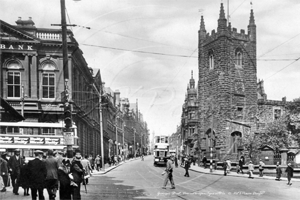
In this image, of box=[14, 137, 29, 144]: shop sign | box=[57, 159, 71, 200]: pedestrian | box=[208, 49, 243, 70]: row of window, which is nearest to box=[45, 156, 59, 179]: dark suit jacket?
box=[57, 159, 71, 200]: pedestrian

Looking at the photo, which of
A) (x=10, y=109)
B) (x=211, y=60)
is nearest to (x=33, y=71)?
(x=10, y=109)

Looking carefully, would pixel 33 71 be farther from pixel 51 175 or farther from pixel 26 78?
pixel 51 175

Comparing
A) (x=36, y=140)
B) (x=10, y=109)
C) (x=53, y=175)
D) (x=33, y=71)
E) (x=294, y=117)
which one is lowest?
(x=53, y=175)

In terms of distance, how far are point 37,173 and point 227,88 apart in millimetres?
43136

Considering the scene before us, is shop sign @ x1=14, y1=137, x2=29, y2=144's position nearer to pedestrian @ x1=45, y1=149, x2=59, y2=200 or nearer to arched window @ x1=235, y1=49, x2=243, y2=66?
pedestrian @ x1=45, y1=149, x2=59, y2=200

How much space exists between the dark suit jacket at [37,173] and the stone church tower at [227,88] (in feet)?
134

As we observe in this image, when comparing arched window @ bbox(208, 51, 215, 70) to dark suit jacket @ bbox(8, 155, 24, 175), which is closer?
dark suit jacket @ bbox(8, 155, 24, 175)

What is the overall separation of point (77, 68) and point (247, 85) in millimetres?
24792

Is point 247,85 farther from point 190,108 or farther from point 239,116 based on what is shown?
point 190,108

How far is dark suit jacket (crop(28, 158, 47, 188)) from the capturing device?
41.3ft

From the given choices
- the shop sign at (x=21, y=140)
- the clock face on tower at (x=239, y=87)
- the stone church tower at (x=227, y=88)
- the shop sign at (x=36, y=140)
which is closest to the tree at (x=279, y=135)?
the stone church tower at (x=227, y=88)

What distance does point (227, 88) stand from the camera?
53.2m

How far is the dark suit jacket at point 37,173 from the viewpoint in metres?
12.6

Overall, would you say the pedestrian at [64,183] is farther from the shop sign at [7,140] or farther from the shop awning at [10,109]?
the shop awning at [10,109]
